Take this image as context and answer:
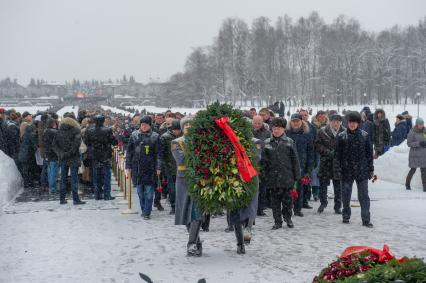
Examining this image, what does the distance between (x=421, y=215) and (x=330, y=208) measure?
5.62 ft

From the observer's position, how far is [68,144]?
11.7 metres

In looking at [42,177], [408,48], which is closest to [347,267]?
[42,177]

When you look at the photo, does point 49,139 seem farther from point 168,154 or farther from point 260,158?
point 260,158

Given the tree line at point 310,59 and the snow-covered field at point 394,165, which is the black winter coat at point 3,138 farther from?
the tree line at point 310,59

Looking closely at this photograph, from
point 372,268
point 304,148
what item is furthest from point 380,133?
point 372,268

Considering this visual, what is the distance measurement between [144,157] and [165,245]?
2.71 meters

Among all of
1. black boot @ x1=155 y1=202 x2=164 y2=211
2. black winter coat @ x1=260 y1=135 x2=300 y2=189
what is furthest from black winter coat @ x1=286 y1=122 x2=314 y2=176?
black boot @ x1=155 y1=202 x2=164 y2=211

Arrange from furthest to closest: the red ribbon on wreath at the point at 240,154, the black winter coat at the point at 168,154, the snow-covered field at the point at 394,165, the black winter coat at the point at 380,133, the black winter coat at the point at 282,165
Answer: the black winter coat at the point at 380,133, the snow-covered field at the point at 394,165, the black winter coat at the point at 168,154, the black winter coat at the point at 282,165, the red ribbon on wreath at the point at 240,154

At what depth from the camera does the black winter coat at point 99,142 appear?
38.8ft

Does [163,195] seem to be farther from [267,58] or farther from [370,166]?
[267,58]

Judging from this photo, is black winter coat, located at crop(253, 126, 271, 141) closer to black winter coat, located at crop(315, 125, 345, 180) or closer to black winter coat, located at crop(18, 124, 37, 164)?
black winter coat, located at crop(315, 125, 345, 180)

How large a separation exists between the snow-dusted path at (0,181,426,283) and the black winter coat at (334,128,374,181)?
0.85m

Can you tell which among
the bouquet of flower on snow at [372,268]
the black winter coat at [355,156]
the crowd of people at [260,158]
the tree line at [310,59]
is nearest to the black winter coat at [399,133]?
the crowd of people at [260,158]

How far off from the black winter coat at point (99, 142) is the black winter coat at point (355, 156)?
509 centimetres
